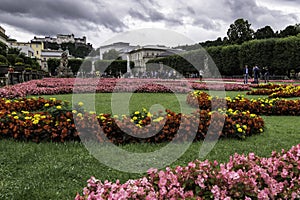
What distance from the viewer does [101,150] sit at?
4.18 meters

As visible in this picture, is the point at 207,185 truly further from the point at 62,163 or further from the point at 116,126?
the point at 116,126

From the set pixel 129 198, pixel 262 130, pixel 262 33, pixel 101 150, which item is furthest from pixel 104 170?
pixel 262 33

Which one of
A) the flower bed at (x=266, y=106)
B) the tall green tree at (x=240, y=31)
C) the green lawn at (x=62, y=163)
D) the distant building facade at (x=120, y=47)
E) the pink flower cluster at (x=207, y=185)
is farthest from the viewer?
the tall green tree at (x=240, y=31)

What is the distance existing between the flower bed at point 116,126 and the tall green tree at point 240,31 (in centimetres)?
4778

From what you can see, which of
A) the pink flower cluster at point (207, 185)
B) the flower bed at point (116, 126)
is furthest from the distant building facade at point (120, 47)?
the pink flower cluster at point (207, 185)

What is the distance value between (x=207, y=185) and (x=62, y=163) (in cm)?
204

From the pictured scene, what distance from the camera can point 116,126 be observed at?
4.80 metres

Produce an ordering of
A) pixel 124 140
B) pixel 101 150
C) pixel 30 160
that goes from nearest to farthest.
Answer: pixel 30 160
pixel 101 150
pixel 124 140

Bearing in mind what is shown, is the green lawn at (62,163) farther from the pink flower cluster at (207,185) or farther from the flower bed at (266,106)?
the flower bed at (266,106)

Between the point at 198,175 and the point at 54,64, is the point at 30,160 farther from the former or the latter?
the point at 54,64

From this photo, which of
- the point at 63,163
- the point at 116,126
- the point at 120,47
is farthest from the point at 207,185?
the point at 120,47

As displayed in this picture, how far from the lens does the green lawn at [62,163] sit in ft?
9.71

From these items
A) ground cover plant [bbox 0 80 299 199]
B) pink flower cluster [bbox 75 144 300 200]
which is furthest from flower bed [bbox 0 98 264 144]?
pink flower cluster [bbox 75 144 300 200]

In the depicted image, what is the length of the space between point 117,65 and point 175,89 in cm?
5045
